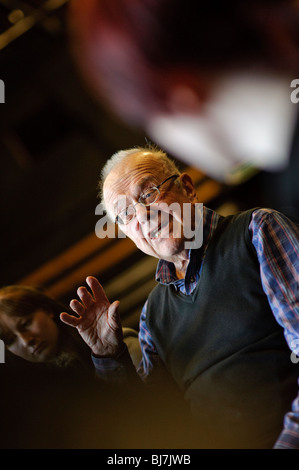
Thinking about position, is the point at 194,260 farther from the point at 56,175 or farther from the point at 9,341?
the point at 56,175

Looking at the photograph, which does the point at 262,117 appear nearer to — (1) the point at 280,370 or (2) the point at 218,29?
(2) the point at 218,29

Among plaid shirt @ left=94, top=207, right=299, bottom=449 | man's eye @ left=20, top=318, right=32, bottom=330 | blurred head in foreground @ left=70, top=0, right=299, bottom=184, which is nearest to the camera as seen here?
plaid shirt @ left=94, top=207, right=299, bottom=449

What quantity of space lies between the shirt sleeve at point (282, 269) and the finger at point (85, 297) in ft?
1.10

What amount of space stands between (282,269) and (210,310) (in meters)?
0.17

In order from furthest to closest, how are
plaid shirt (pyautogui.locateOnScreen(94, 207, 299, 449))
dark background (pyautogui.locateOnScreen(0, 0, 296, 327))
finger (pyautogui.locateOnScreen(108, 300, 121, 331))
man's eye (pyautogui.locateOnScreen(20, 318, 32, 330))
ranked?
dark background (pyautogui.locateOnScreen(0, 0, 296, 327)), man's eye (pyautogui.locateOnScreen(20, 318, 32, 330)), finger (pyautogui.locateOnScreen(108, 300, 121, 331)), plaid shirt (pyautogui.locateOnScreen(94, 207, 299, 449))

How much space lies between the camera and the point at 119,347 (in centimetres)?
86

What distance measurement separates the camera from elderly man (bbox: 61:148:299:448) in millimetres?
727

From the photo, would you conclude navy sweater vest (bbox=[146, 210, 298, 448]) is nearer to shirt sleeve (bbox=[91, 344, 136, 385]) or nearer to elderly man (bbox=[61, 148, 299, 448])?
elderly man (bbox=[61, 148, 299, 448])

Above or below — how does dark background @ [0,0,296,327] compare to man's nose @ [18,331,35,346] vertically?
above

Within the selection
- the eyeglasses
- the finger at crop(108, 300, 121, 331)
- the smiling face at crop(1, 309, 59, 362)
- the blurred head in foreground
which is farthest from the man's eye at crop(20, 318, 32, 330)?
the blurred head in foreground

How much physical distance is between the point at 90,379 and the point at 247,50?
109 cm

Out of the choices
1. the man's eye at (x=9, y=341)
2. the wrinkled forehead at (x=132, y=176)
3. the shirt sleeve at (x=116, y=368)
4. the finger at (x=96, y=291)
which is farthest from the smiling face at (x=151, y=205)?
the man's eye at (x=9, y=341)

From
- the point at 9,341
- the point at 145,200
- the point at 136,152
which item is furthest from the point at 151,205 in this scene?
the point at 9,341
